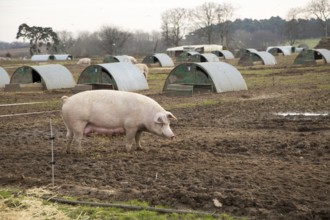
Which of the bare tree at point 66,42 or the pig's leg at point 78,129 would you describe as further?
the bare tree at point 66,42

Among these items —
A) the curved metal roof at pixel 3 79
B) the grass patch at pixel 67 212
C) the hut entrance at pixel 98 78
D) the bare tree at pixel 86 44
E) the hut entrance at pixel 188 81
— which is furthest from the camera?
the bare tree at pixel 86 44

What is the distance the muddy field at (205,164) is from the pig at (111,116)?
489 mm

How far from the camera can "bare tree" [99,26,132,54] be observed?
9762 centimetres

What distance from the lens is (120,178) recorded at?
7.84m

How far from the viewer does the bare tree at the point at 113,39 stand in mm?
97625

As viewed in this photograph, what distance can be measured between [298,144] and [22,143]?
644 cm

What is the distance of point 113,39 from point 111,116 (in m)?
89.8

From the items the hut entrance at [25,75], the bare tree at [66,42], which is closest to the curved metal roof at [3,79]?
the hut entrance at [25,75]

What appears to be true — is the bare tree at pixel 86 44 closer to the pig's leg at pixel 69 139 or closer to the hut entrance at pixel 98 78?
the hut entrance at pixel 98 78

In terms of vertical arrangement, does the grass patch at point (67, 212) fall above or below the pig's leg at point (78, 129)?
below

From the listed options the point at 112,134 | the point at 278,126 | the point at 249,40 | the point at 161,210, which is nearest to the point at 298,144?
the point at 278,126

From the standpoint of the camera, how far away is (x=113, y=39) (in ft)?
321

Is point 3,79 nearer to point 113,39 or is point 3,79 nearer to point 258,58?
point 258,58

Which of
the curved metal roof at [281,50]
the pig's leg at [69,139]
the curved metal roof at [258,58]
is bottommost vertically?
the pig's leg at [69,139]
